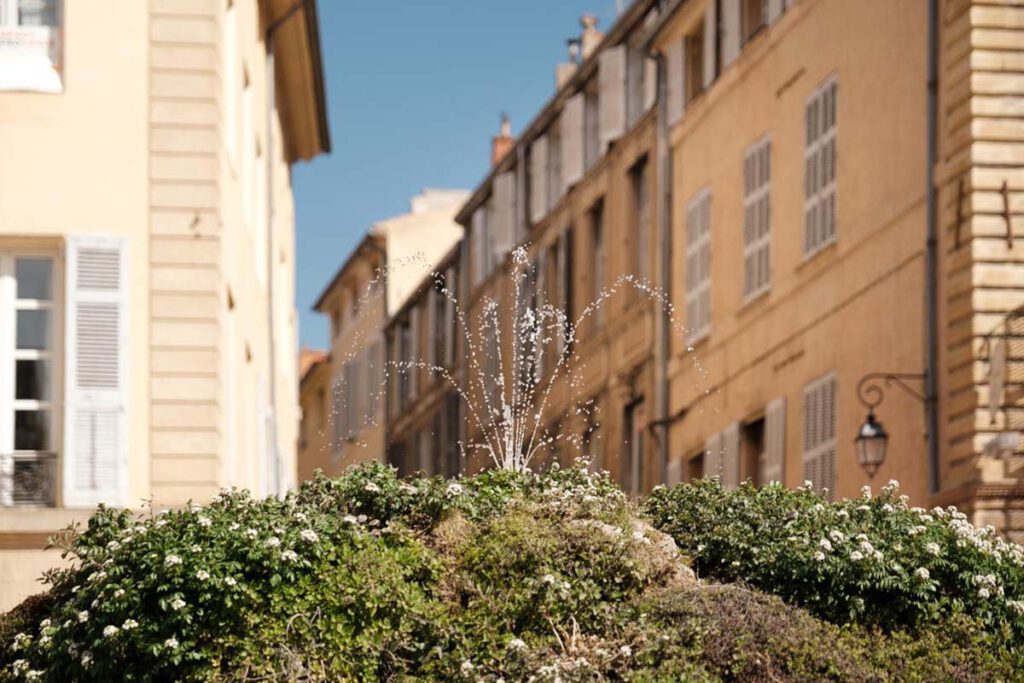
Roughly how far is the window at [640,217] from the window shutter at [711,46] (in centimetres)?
315

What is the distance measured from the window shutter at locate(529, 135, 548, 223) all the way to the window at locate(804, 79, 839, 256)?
43.9 feet

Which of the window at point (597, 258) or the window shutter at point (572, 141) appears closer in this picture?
the window at point (597, 258)

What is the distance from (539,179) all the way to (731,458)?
1214 cm

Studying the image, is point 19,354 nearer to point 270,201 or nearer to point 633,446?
point 270,201

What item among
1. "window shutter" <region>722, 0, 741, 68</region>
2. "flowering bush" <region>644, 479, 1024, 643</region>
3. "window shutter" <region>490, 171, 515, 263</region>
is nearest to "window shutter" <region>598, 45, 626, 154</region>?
"window shutter" <region>722, 0, 741, 68</region>

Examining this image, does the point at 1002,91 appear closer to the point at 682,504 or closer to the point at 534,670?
the point at 682,504

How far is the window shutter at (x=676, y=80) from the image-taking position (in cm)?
3253

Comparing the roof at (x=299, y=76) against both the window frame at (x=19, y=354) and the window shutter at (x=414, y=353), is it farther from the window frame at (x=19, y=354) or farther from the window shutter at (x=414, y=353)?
the window shutter at (x=414, y=353)

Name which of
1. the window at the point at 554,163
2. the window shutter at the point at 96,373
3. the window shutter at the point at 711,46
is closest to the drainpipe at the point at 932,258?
the window shutter at the point at 96,373

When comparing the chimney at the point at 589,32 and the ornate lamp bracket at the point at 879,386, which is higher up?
the chimney at the point at 589,32

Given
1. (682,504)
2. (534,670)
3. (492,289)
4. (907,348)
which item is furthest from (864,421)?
(492,289)

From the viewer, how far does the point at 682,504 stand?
12734 millimetres

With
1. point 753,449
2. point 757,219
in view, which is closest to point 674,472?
point 753,449

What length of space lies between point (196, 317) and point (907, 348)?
21.7 feet
